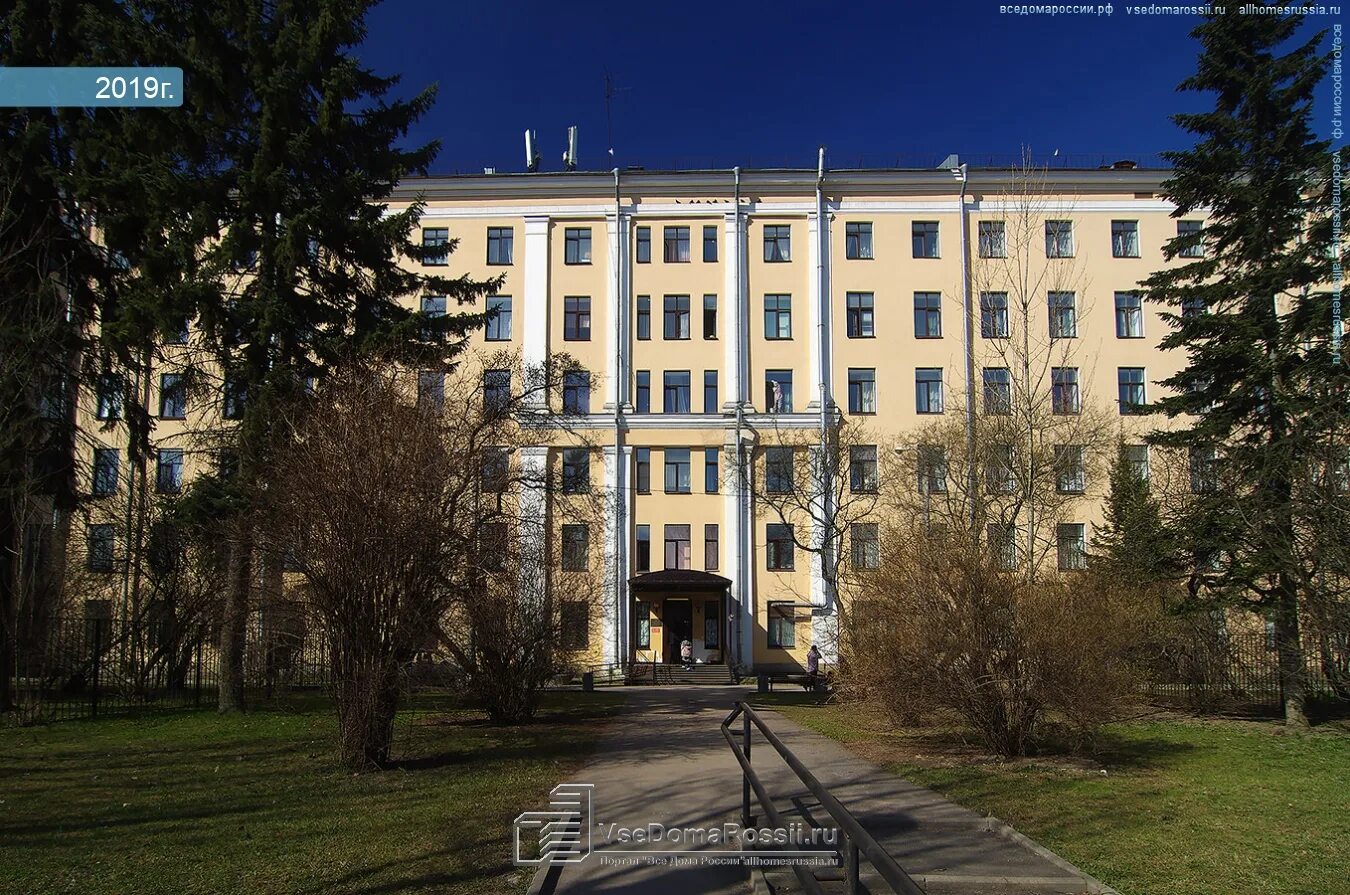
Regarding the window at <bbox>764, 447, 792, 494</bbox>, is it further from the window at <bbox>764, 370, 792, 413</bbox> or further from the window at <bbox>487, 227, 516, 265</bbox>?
the window at <bbox>487, 227, 516, 265</bbox>

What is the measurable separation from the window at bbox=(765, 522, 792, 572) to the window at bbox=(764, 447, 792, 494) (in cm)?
164

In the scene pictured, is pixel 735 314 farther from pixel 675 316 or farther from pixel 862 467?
pixel 862 467

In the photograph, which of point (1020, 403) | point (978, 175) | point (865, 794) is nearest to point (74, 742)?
point (865, 794)

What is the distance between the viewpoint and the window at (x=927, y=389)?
129ft

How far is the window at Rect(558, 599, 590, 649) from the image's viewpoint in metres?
18.0

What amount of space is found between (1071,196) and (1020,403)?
22365mm

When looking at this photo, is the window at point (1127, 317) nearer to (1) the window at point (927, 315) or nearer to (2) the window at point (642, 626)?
(1) the window at point (927, 315)

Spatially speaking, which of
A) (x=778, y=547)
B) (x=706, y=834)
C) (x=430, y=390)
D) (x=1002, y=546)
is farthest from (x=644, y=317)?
(x=706, y=834)

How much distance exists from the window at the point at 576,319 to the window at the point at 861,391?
37.2 ft

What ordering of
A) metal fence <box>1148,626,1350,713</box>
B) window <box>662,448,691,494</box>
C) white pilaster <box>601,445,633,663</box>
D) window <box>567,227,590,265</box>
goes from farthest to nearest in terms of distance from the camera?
window <box>567,227,590,265</box> < window <box>662,448,691,494</box> < white pilaster <box>601,445,633,663</box> < metal fence <box>1148,626,1350,713</box>

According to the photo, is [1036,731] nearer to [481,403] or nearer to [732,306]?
[481,403]

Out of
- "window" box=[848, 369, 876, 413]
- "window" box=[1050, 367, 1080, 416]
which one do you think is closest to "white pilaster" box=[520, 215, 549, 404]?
"window" box=[848, 369, 876, 413]

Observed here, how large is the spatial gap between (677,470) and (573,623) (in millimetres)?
20486

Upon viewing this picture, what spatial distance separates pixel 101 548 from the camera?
25484 millimetres
